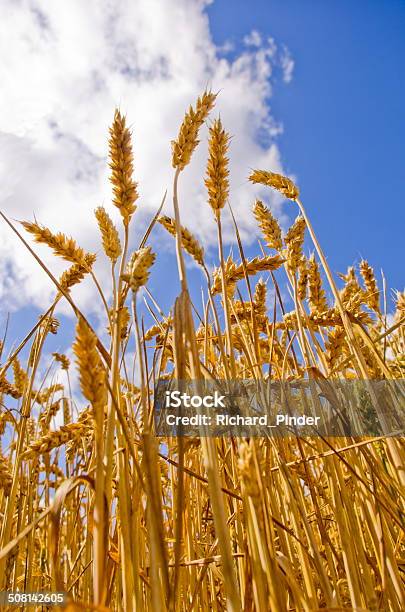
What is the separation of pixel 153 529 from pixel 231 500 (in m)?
0.68

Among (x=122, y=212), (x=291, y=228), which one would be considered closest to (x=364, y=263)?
(x=291, y=228)

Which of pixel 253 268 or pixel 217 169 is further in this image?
pixel 253 268

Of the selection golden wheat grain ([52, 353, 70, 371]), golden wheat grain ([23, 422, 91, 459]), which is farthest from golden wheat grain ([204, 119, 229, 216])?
golden wheat grain ([52, 353, 70, 371])

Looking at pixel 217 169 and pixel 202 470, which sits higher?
pixel 217 169

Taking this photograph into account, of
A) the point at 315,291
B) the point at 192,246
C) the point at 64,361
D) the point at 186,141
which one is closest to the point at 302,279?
the point at 315,291

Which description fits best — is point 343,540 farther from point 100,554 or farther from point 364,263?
point 364,263

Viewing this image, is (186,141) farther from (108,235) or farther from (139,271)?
(139,271)

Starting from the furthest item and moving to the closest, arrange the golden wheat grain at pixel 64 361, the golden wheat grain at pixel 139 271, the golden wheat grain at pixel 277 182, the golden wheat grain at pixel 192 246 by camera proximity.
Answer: the golden wheat grain at pixel 64 361, the golden wheat grain at pixel 277 182, the golden wheat grain at pixel 192 246, the golden wheat grain at pixel 139 271
